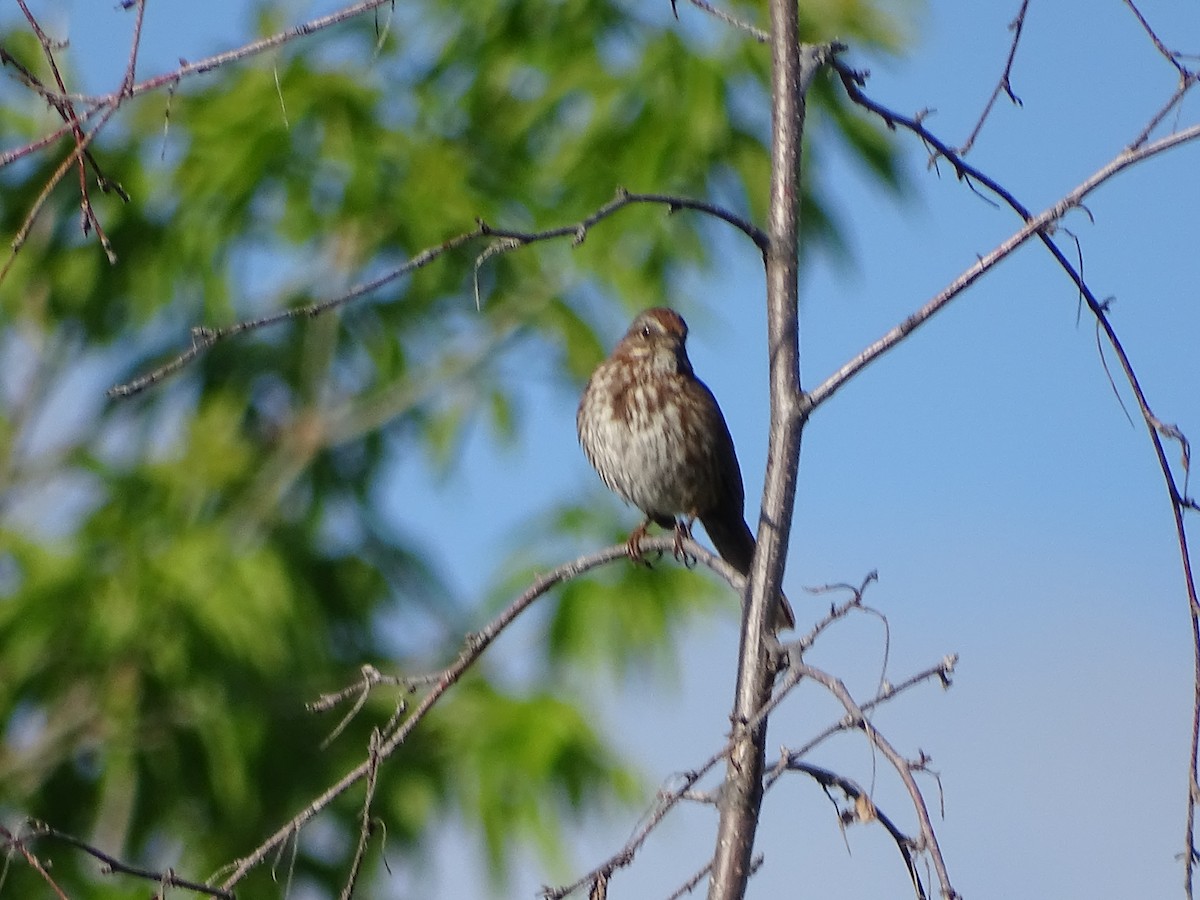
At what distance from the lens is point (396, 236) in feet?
23.9

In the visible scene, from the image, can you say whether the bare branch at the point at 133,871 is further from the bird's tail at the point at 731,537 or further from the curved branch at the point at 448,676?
the bird's tail at the point at 731,537

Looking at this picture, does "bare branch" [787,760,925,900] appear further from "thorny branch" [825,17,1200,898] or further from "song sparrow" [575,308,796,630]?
"song sparrow" [575,308,796,630]

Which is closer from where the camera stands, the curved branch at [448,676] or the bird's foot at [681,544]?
the curved branch at [448,676]

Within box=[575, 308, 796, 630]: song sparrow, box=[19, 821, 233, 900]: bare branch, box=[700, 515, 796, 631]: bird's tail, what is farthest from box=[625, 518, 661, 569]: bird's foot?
box=[19, 821, 233, 900]: bare branch

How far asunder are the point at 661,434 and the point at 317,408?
316cm

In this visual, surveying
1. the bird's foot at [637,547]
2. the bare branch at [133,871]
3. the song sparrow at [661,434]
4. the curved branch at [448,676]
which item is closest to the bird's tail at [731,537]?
the song sparrow at [661,434]

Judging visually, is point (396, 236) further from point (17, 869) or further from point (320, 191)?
point (17, 869)

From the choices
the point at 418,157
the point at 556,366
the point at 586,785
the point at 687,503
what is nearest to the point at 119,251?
the point at 418,157

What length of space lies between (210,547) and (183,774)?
883 millimetres

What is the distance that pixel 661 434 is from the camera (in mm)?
4488

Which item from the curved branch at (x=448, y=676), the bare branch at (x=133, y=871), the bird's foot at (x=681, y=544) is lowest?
the bare branch at (x=133, y=871)

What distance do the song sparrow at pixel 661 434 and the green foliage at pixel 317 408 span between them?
1.62 m

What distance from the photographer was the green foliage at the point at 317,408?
21.1 ft

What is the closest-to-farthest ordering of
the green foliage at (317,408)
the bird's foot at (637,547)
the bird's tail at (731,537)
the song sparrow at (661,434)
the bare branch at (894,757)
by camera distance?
the bare branch at (894,757) < the bird's foot at (637,547) < the song sparrow at (661,434) < the bird's tail at (731,537) < the green foliage at (317,408)
